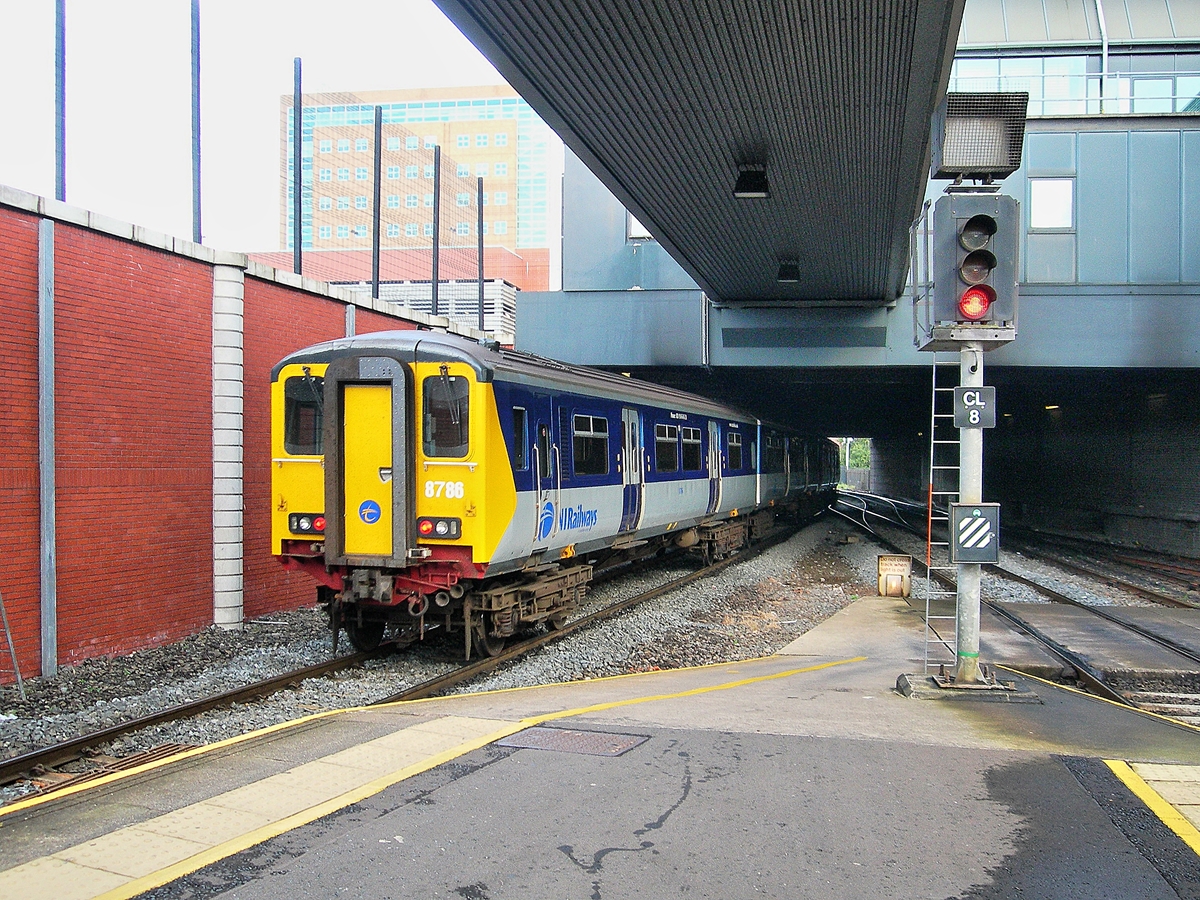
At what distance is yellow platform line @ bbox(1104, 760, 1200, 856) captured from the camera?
4.21 m

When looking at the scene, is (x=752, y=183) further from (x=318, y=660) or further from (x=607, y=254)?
(x=607, y=254)

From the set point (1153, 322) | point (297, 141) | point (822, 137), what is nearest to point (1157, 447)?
point (1153, 322)

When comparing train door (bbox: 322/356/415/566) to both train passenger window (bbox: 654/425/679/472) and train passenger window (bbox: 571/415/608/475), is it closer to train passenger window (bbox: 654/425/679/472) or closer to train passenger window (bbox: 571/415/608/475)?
train passenger window (bbox: 571/415/608/475)

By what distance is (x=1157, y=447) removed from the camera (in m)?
23.3

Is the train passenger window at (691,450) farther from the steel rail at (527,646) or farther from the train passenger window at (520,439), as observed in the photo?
the train passenger window at (520,439)

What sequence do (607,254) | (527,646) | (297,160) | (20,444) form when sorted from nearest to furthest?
(20,444)
(527,646)
(297,160)
(607,254)

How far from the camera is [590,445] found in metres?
11.2

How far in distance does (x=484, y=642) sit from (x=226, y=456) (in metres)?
4.03

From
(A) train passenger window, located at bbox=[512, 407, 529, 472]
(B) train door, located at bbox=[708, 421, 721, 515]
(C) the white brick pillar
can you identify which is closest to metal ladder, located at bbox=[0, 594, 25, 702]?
(C) the white brick pillar

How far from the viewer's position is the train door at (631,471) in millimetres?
12445

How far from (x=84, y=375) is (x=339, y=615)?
348 cm

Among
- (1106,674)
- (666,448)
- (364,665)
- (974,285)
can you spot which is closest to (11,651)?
(364,665)

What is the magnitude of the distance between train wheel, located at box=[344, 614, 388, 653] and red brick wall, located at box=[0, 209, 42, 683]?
110 inches

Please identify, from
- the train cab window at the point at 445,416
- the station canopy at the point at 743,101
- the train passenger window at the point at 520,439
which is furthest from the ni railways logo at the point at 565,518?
the station canopy at the point at 743,101
